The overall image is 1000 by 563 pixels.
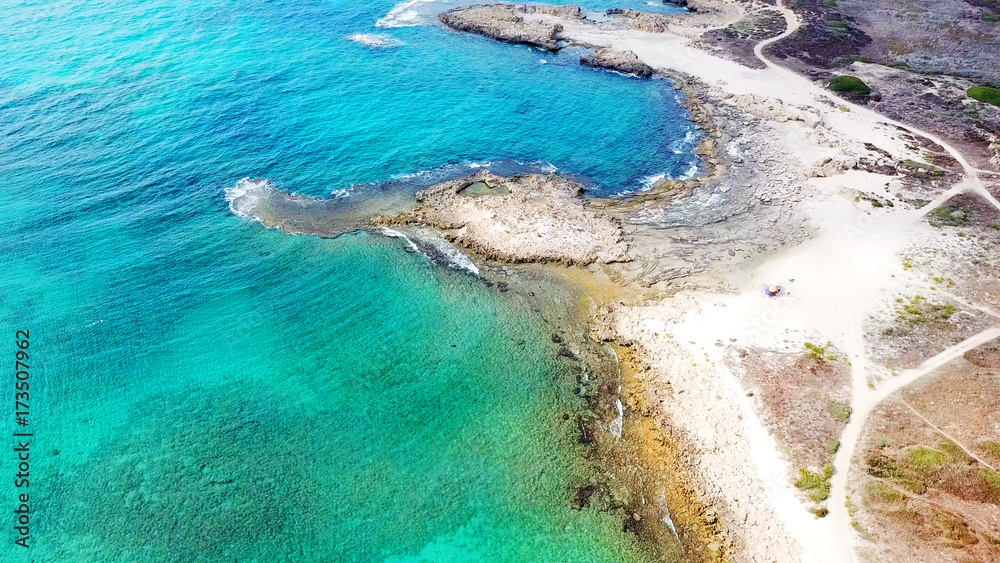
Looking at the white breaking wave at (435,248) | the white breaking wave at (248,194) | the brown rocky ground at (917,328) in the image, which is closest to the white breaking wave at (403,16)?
the white breaking wave at (248,194)

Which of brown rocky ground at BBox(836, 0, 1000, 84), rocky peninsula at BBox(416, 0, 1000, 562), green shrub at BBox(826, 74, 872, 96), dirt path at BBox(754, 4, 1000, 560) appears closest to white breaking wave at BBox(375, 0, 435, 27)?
rocky peninsula at BBox(416, 0, 1000, 562)

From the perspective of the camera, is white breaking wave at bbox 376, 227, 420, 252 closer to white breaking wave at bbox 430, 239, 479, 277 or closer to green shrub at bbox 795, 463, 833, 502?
white breaking wave at bbox 430, 239, 479, 277

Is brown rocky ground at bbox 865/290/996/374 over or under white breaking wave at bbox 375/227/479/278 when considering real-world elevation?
under

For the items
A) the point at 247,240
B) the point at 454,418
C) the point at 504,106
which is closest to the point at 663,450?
the point at 454,418

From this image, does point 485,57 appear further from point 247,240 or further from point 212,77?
point 247,240

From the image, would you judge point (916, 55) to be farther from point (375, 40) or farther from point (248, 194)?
point (248, 194)

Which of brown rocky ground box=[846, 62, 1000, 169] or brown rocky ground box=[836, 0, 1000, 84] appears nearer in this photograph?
brown rocky ground box=[846, 62, 1000, 169]

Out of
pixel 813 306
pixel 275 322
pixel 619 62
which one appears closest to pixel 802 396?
pixel 813 306
